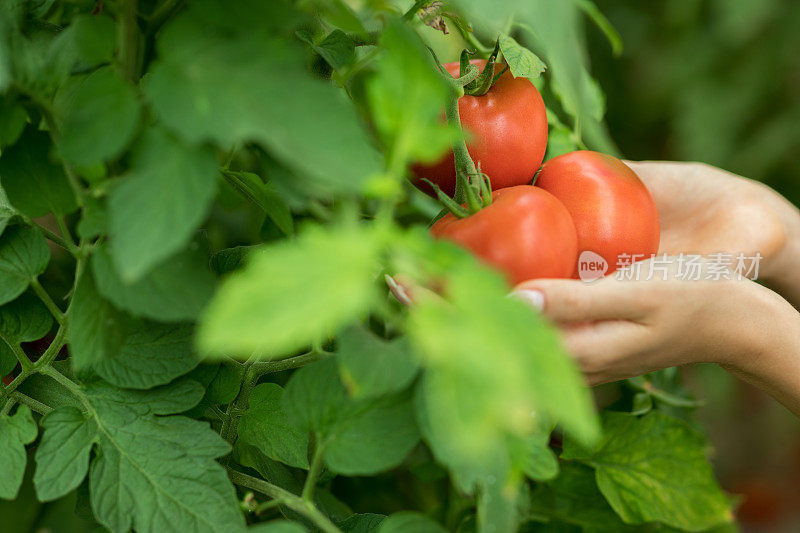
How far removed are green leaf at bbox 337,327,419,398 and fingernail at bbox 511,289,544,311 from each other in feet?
0.29

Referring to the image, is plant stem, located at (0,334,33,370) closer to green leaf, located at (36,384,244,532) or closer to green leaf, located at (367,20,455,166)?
green leaf, located at (36,384,244,532)

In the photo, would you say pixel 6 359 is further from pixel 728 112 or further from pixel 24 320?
pixel 728 112

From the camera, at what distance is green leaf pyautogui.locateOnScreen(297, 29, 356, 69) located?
34cm

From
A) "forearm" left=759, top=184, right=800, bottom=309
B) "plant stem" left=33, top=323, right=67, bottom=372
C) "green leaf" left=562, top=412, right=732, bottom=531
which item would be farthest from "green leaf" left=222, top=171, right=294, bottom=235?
"forearm" left=759, top=184, right=800, bottom=309

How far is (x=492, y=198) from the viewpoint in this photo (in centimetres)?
39

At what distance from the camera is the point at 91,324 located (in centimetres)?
28

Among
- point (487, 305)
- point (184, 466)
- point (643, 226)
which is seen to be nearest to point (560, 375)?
point (487, 305)

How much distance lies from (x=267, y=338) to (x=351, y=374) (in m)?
0.07

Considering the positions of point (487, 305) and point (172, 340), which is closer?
point (487, 305)

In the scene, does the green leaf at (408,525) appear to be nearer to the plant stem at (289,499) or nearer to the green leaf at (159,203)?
the plant stem at (289,499)

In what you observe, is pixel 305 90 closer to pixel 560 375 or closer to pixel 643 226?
pixel 560 375

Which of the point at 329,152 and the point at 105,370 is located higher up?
the point at 329,152

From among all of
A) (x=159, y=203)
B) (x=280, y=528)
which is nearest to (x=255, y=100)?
(x=159, y=203)
